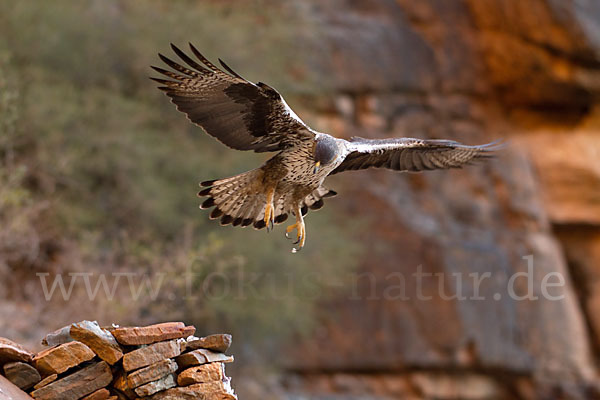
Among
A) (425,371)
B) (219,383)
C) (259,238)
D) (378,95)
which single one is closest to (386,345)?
(425,371)

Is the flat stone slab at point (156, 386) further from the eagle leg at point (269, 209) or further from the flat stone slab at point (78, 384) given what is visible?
the eagle leg at point (269, 209)

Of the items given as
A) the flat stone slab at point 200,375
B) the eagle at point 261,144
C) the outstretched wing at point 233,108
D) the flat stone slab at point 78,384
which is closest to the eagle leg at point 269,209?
the eagle at point 261,144

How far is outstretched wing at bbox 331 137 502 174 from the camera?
6480 mm

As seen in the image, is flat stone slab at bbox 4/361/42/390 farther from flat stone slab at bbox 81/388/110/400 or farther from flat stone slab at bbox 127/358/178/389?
flat stone slab at bbox 127/358/178/389

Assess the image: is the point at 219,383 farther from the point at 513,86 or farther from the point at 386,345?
the point at 513,86

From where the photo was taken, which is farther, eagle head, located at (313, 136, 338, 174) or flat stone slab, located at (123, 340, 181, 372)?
eagle head, located at (313, 136, 338, 174)

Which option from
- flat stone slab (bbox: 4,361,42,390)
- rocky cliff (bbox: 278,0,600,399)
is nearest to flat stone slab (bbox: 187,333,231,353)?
flat stone slab (bbox: 4,361,42,390)

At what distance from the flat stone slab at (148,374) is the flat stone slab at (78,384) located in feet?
0.49

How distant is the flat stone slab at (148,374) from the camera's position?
4.16 meters

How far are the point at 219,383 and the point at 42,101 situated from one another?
662 cm

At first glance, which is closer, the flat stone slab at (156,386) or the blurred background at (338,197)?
the flat stone slab at (156,386)

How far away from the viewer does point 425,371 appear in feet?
44.6

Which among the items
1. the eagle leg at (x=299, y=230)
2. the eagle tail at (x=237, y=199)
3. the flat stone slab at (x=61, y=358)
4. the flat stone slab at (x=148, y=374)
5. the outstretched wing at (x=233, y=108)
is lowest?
the flat stone slab at (x=148, y=374)

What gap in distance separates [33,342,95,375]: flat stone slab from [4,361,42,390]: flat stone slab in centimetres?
5
